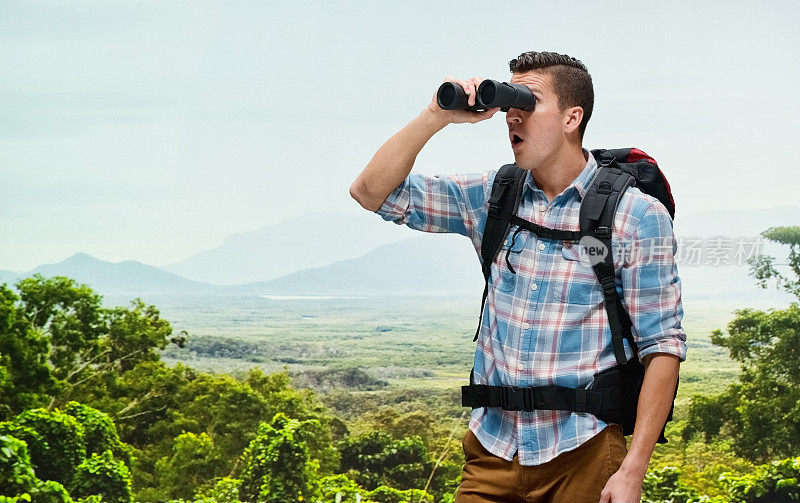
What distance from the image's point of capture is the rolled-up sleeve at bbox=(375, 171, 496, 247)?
1.53 meters

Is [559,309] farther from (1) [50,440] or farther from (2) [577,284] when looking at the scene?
(1) [50,440]

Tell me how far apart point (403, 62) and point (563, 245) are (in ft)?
9.36

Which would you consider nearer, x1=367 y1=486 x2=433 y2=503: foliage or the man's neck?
the man's neck

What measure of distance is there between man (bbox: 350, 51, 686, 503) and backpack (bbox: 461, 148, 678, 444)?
2 centimetres

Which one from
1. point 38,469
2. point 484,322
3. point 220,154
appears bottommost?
point 38,469

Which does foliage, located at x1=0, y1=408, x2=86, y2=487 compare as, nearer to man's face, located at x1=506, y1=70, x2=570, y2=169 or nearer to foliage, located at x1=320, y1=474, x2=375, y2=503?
foliage, located at x1=320, y1=474, x2=375, y2=503

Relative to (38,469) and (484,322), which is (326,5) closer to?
(38,469)

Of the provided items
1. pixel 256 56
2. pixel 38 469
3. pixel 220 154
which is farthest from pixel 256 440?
pixel 256 56

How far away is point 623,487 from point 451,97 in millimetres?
640

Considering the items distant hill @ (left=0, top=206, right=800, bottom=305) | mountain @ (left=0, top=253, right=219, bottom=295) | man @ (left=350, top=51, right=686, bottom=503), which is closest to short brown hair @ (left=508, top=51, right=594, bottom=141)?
man @ (left=350, top=51, right=686, bottom=503)

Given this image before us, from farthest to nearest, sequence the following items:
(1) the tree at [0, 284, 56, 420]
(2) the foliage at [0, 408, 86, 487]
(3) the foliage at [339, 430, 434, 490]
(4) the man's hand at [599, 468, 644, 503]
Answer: (3) the foliage at [339, 430, 434, 490] < (1) the tree at [0, 284, 56, 420] < (2) the foliage at [0, 408, 86, 487] < (4) the man's hand at [599, 468, 644, 503]

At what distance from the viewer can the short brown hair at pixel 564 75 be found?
148 cm

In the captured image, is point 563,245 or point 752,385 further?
point 752,385

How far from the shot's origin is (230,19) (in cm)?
409
